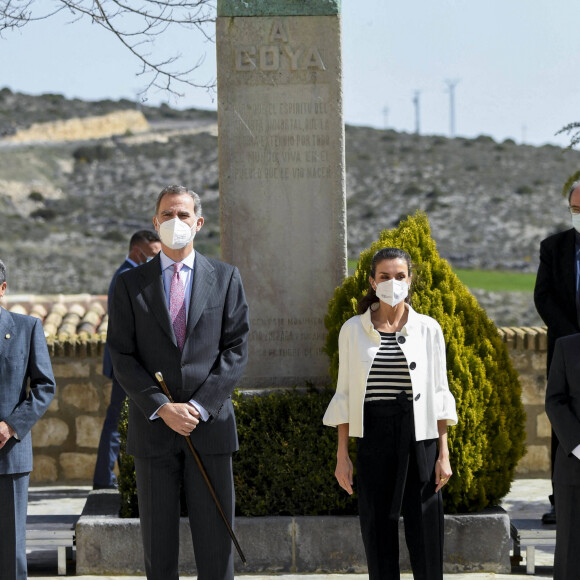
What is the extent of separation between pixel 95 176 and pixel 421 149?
19297mm

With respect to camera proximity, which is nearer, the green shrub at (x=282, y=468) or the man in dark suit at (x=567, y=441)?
the man in dark suit at (x=567, y=441)

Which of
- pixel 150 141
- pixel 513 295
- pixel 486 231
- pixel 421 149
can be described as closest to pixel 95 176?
pixel 150 141

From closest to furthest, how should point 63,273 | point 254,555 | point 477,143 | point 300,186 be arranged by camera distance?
point 254,555, point 300,186, point 63,273, point 477,143

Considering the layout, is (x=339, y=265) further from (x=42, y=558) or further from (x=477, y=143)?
(x=477, y=143)

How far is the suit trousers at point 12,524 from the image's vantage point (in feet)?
15.8

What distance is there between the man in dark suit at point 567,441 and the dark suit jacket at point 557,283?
1750 mm

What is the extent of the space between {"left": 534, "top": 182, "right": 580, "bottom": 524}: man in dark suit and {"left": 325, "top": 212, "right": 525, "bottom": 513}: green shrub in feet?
1.12

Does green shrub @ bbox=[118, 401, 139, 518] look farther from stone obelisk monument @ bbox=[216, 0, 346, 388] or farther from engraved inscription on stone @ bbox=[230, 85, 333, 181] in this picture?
engraved inscription on stone @ bbox=[230, 85, 333, 181]

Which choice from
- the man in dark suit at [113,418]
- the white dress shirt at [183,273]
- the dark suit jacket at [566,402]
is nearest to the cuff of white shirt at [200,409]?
the white dress shirt at [183,273]

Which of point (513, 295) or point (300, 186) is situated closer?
point (300, 186)

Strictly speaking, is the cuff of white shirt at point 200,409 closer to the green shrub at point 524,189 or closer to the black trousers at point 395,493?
the black trousers at point 395,493

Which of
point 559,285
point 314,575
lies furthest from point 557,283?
point 314,575

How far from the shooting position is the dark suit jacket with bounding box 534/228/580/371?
6.32 meters

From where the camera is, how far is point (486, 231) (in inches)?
2136
